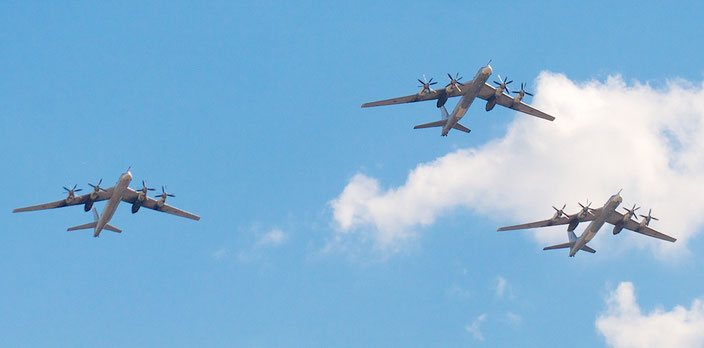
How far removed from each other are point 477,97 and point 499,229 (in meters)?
15.5

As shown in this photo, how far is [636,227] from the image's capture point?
102m

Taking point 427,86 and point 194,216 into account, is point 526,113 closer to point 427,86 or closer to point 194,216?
point 427,86

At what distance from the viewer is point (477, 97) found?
101 meters

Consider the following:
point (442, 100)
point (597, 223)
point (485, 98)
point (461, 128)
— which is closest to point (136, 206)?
point (442, 100)

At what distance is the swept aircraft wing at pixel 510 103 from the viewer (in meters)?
99.4

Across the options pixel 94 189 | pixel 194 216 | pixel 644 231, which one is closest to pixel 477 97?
pixel 644 231

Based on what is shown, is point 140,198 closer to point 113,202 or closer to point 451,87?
point 113,202

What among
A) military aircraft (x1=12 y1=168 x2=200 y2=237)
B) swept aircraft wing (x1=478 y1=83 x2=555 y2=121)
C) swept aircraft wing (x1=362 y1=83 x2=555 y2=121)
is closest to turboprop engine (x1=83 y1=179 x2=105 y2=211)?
military aircraft (x1=12 y1=168 x2=200 y2=237)

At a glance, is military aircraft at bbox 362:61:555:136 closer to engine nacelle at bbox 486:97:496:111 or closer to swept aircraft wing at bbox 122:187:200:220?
engine nacelle at bbox 486:97:496:111

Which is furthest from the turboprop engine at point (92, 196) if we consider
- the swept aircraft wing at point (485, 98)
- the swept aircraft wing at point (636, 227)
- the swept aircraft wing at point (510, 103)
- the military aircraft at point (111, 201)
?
the swept aircraft wing at point (636, 227)

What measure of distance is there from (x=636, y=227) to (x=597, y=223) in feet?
24.3

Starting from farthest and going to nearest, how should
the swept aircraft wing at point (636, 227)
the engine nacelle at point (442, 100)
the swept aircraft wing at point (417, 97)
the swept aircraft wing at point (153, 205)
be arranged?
the swept aircraft wing at point (636, 227)
the engine nacelle at point (442, 100)
the swept aircraft wing at point (417, 97)
the swept aircraft wing at point (153, 205)

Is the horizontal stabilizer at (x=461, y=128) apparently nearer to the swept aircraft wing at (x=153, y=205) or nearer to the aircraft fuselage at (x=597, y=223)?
the aircraft fuselage at (x=597, y=223)

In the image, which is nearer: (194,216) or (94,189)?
(94,189)
